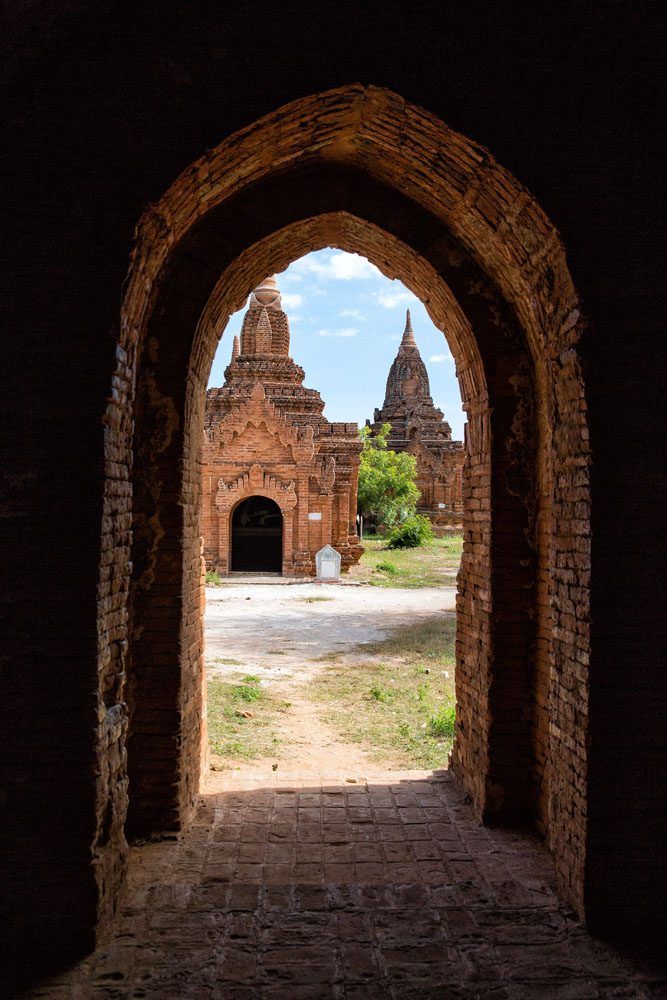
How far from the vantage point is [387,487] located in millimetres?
35719

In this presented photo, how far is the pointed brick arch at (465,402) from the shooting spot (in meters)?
3.93

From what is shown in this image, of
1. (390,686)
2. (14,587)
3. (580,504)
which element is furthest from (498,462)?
(390,686)

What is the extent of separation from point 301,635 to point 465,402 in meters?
7.81

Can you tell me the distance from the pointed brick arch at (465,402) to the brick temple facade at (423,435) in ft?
119

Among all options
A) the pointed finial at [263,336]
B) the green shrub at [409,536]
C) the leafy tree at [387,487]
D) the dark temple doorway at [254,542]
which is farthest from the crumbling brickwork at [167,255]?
the leafy tree at [387,487]

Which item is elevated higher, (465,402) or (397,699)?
(465,402)

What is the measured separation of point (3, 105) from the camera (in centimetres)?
339

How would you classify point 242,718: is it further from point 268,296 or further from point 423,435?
point 423,435

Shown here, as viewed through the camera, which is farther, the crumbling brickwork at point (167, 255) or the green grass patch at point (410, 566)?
the green grass patch at point (410, 566)

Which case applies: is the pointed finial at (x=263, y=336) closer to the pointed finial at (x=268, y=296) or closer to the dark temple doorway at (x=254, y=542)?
the pointed finial at (x=268, y=296)

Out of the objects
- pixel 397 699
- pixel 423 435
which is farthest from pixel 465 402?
pixel 423 435

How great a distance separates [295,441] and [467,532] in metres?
16.2

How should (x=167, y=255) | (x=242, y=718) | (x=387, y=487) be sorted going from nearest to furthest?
1. (x=167, y=255)
2. (x=242, y=718)
3. (x=387, y=487)

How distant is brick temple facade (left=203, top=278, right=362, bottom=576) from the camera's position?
21.2 m
